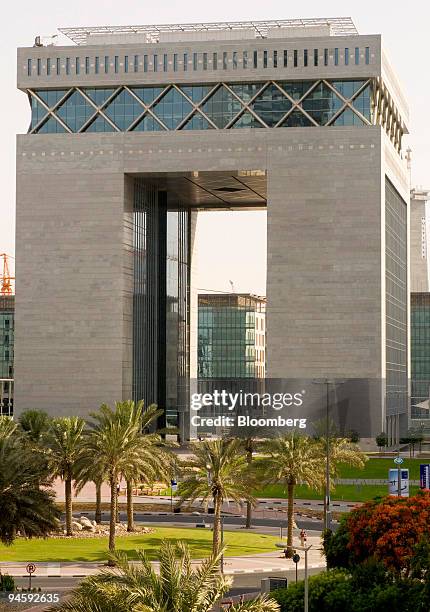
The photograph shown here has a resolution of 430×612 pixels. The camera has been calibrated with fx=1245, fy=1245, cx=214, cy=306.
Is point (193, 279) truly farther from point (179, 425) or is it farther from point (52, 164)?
point (52, 164)

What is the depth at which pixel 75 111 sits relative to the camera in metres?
136

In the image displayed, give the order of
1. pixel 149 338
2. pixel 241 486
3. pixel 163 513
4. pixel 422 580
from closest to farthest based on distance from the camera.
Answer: pixel 422 580
pixel 241 486
pixel 163 513
pixel 149 338

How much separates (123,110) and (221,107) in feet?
35.3

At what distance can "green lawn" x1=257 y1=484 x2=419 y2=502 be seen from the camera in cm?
9668

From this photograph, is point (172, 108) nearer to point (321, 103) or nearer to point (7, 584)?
point (321, 103)

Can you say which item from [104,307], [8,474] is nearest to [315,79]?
[104,307]

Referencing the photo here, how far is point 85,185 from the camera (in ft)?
437

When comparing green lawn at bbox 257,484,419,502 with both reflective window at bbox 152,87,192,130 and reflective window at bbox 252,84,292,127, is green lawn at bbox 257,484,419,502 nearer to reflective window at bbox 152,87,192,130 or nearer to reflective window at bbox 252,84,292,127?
reflective window at bbox 252,84,292,127

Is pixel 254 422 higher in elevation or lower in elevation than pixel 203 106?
lower

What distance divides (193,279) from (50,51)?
38.2 meters

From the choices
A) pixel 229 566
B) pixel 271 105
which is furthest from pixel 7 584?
pixel 271 105

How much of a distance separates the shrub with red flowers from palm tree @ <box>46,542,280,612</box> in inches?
738

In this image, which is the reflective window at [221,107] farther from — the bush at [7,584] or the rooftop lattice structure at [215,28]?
the bush at [7,584]

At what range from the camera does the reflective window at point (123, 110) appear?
135 meters
